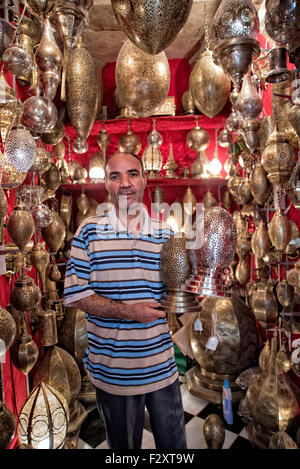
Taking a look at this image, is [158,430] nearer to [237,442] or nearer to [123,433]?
[123,433]

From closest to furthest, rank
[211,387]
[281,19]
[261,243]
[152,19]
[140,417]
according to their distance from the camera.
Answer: [152,19] → [281,19] → [140,417] → [261,243] → [211,387]

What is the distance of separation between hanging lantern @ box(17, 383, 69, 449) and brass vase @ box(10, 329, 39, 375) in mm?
232

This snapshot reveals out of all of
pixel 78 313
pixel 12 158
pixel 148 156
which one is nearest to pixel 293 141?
pixel 12 158

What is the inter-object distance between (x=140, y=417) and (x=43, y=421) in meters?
0.28

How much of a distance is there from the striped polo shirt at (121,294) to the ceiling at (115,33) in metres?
1.32

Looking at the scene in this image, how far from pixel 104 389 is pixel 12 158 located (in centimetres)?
69

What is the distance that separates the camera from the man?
2.93 ft

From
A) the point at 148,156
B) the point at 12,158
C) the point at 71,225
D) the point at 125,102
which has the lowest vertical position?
the point at 71,225

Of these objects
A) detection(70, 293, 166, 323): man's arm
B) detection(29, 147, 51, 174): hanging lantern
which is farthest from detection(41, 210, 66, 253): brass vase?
detection(70, 293, 166, 323): man's arm

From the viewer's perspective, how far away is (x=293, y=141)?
2.95ft

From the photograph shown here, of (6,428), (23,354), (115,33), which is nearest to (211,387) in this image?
(23,354)

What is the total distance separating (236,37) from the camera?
515 millimetres

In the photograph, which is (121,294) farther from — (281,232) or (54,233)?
(54,233)

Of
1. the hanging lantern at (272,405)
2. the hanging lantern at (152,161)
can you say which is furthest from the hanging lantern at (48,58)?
the hanging lantern at (152,161)
